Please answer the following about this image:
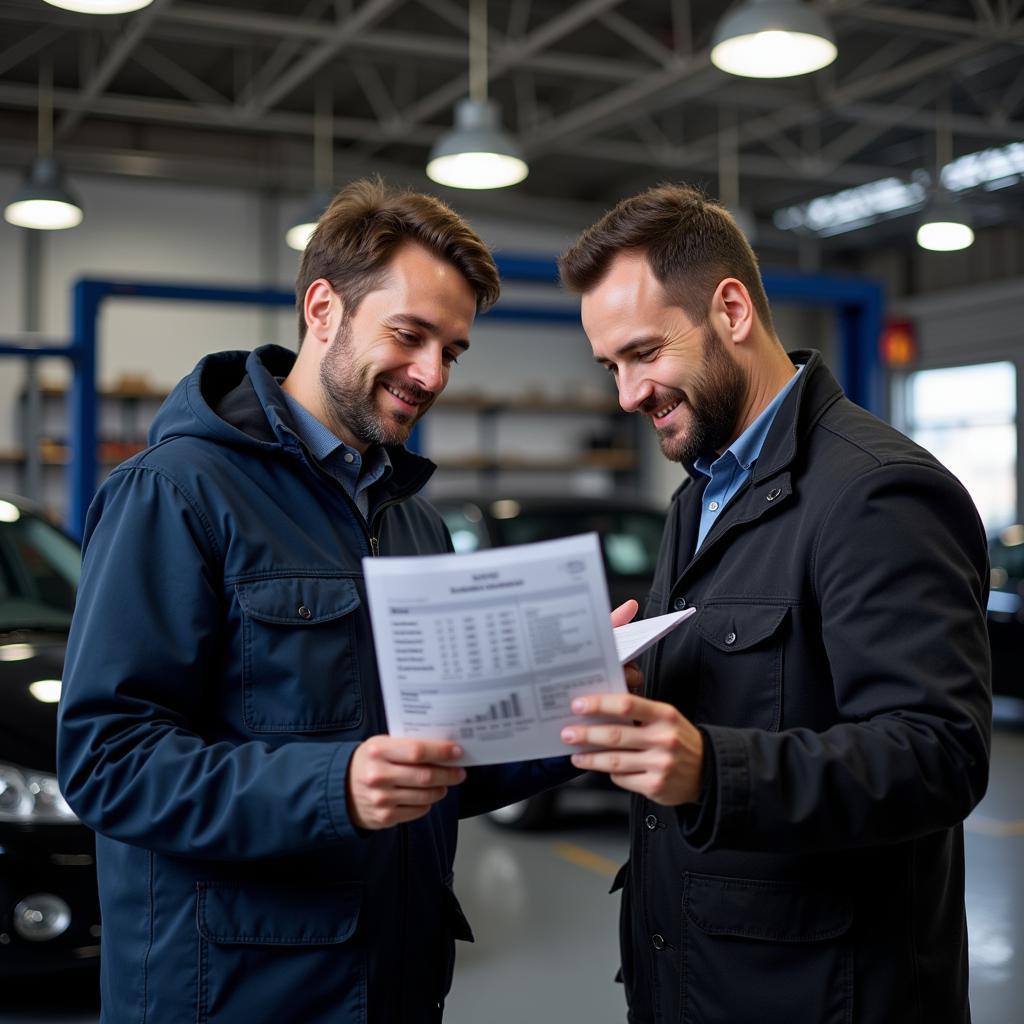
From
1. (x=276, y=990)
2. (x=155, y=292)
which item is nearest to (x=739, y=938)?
(x=276, y=990)

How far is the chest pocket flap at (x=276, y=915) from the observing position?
1.65 m

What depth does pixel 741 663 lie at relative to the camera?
66.1 inches

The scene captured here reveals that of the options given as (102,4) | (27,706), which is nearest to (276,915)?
(27,706)

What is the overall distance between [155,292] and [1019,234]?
1185 centimetres

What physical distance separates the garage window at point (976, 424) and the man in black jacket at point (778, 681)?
540 inches

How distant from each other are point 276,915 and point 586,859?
3874 millimetres

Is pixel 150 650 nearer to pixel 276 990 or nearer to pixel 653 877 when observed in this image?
pixel 276 990

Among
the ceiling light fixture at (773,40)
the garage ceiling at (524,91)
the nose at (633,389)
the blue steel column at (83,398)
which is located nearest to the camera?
the nose at (633,389)

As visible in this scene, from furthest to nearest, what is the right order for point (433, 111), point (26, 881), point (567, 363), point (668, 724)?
point (567, 363), point (433, 111), point (26, 881), point (668, 724)

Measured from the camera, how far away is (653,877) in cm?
182

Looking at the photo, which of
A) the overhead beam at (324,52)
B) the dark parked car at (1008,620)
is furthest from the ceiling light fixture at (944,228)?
the overhead beam at (324,52)

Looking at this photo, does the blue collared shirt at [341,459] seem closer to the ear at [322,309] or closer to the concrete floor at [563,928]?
the ear at [322,309]

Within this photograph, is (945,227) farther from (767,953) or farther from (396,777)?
(396,777)

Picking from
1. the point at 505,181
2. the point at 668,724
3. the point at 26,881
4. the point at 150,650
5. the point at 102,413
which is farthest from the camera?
the point at 102,413
